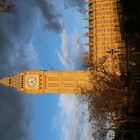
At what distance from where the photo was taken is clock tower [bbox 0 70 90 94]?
13799cm

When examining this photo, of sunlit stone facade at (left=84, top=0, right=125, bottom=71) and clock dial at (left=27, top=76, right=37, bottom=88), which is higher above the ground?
sunlit stone facade at (left=84, top=0, right=125, bottom=71)

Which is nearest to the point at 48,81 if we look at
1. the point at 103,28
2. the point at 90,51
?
the point at 90,51

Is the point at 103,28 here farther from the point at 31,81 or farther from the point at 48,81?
the point at 31,81

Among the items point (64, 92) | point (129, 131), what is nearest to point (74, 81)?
point (64, 92)

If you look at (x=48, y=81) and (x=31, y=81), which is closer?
(x=48, y=81)

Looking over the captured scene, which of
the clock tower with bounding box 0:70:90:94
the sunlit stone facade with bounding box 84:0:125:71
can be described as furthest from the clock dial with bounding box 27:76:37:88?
the sunlit stone facade with bounding box 84:0:125:71

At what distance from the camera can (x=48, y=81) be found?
141500 mm

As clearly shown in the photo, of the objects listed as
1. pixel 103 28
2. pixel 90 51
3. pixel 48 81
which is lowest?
pixel 48 81

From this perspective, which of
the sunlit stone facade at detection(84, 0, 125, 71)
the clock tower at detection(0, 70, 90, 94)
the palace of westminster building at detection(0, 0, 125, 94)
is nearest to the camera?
the sunlit stone facade at detection(84, 0, 125, 71)

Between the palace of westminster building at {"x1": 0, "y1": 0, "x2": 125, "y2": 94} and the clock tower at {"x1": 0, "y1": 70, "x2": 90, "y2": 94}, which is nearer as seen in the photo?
the palace of westminster building at {"x1": 0, "y1": 0, "x2": 125, "y2": 94}

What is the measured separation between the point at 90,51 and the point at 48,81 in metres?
15.4

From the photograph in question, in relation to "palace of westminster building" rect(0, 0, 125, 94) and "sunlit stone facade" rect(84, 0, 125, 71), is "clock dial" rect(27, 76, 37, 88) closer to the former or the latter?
"palace of westminster building" rect(0, 0, 125, 94)

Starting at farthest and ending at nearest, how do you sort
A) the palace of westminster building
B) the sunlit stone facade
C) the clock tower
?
the clock tower < the palace of westminster building < the sunlit stone facade

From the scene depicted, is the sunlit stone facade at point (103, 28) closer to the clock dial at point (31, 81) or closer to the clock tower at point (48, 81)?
the clock tower at point (48, 81)
